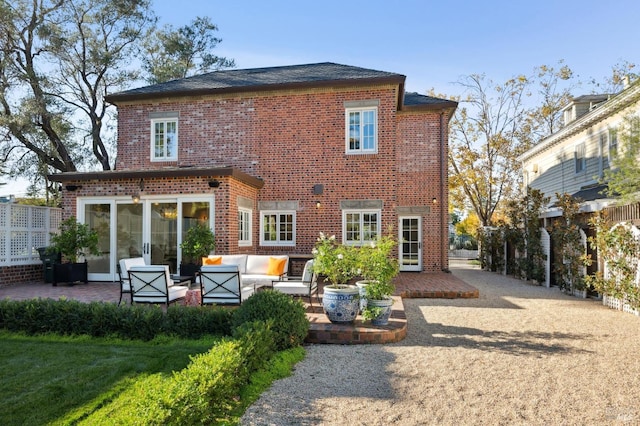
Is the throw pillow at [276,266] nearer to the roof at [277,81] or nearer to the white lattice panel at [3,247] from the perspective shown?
the roof at [277,81]

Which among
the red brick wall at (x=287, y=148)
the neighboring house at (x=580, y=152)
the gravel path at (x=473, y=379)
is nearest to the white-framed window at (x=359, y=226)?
the red brick wall at (x=287, y=148)

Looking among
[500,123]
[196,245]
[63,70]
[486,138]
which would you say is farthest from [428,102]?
[63,70]

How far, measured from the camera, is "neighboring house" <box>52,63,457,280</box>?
37.9 ft

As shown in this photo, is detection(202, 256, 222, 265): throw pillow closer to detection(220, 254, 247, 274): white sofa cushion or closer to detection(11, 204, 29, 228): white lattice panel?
detection(220, 254, 247, 274): white sofa cushion

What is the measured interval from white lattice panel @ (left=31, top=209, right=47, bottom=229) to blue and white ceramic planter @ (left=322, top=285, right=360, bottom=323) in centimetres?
1089

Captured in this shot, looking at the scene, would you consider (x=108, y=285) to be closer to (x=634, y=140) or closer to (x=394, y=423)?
(x=394, y=423)

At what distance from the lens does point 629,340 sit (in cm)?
649

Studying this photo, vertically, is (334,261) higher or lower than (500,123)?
lower

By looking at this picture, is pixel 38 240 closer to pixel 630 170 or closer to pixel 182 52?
pixel 630 170

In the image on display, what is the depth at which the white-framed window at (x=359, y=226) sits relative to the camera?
12992 mm

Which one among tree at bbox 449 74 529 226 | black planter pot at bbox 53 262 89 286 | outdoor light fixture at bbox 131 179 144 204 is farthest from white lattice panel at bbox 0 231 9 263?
tree at bbox 449 74 529 226

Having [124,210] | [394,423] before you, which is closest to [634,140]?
[394,423]

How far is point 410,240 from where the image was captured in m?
15.5

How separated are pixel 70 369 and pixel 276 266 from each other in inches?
193
